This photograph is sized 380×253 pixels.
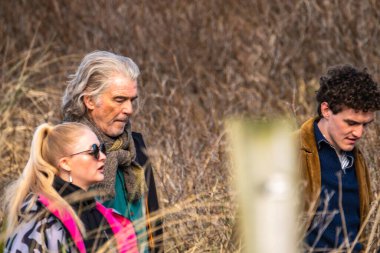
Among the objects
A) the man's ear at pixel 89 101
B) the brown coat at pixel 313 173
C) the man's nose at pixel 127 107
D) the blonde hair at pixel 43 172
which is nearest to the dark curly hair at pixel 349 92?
the brown coat at pixel 313 173

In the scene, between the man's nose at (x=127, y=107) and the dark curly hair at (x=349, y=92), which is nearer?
the man's nose at (x=127, y=107)

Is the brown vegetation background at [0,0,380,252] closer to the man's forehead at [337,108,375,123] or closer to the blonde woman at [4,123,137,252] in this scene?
the man's forehead at [337,108,375,123]

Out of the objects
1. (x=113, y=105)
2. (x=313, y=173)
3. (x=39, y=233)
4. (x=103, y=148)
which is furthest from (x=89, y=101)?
(x=313, y=173)

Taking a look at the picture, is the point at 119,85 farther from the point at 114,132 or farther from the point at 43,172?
the point at 43,172

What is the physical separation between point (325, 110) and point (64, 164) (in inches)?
46.4

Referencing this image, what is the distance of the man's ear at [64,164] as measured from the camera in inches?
140

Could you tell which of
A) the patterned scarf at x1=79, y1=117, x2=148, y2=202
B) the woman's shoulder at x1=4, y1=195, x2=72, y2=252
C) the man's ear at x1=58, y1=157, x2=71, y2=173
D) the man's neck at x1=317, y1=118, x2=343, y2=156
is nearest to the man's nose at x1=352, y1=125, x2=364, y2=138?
the man's neck at x1=317, y1=118, x2=343, y2=156

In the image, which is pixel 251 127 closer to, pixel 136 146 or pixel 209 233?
pixel 136 146

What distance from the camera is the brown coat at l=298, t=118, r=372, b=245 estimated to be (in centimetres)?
390

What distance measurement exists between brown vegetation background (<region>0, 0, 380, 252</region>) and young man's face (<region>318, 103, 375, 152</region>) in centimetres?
198

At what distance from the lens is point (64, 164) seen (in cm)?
355

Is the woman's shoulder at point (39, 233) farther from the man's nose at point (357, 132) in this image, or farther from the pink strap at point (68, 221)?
the man's nose at point (357, 132)

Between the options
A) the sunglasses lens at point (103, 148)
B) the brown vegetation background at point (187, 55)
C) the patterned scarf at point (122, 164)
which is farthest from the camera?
the brown vegetation background at point (187, 55)

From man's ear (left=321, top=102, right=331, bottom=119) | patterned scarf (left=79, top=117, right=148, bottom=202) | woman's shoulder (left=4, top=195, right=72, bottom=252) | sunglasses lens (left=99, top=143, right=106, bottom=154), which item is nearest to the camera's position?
woman's shoulder (left=4, top=195, right=72, bottom=252)
